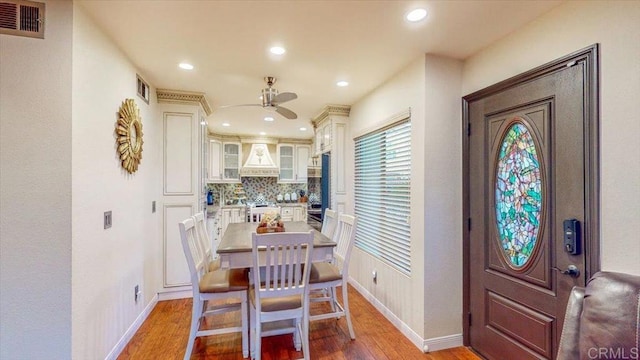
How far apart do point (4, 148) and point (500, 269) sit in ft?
10.9

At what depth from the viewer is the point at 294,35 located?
2.15 meters

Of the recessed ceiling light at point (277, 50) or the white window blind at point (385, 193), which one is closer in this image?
the recessed ceiling light at point (277, 50)

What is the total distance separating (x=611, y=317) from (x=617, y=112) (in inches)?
39.8

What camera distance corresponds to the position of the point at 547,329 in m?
1.81

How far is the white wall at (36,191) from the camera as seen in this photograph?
1.64 meters

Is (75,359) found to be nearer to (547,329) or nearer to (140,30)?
(140,30)

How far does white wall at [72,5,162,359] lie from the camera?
70.9 inches

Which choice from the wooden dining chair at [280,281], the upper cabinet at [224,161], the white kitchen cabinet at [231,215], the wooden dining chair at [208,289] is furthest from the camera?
the upper cabinet at [224,161]

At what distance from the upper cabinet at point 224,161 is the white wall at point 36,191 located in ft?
15.3

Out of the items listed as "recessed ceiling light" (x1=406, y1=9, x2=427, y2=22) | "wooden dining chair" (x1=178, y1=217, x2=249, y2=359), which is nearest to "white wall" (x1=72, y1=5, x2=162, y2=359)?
"wooden dining chair" (x1=178, y1=217, x2=249, y2=359)

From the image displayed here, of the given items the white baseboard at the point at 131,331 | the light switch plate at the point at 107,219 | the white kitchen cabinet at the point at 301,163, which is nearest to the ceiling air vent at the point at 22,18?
the light switch plate at the point at 107,219

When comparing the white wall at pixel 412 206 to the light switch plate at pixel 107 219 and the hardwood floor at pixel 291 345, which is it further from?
the light switch plate at pixel 107 219

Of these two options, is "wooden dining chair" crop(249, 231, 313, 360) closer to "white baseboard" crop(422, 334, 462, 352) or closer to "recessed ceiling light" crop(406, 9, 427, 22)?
"white baseboard" crop(422, 334, 462, 352)

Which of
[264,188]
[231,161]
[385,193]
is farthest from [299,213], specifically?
[385,193]
